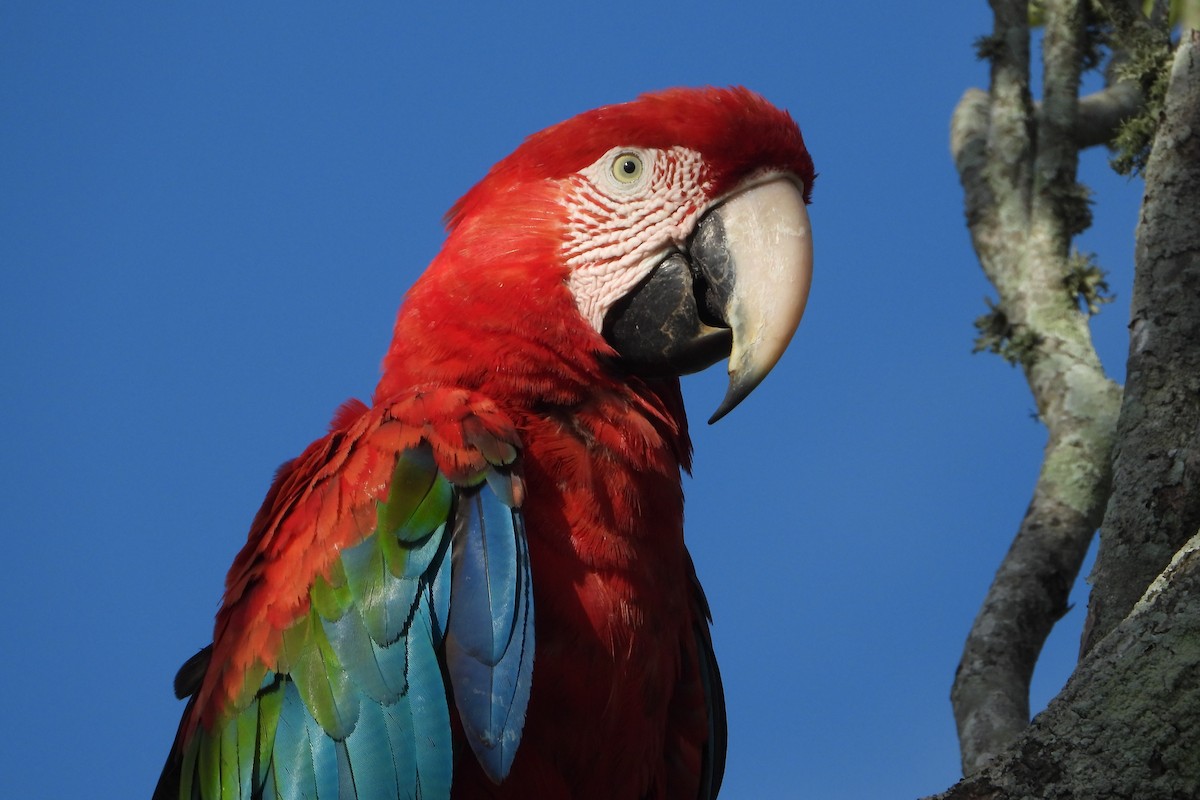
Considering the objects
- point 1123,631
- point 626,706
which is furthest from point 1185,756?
point 626,706

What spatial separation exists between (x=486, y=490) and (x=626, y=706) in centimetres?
58

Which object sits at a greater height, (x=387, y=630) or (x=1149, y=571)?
(x=387, y=630)

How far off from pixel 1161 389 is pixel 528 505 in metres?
1.52

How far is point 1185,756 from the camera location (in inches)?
78.6

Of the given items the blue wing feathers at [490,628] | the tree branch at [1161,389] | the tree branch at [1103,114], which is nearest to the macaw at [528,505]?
the blue wing feathers at [490,628]

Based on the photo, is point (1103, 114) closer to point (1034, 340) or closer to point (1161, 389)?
point (1034, 340)

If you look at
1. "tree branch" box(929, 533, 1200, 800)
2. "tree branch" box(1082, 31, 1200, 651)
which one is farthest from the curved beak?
"tree branch" box(929, 533, 1200, 800)

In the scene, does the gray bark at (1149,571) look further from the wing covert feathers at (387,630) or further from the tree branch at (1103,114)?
the tree branch at (1103,114)

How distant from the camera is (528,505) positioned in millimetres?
2854

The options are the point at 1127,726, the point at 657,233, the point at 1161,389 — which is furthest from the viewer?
the point at 657,233

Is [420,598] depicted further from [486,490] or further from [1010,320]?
[1010,320]

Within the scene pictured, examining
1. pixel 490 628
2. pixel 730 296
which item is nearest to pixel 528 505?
pixel 490 628

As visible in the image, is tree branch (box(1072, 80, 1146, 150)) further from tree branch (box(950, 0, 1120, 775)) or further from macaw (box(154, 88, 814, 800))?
macaw (box(154, 88, 814, 800))

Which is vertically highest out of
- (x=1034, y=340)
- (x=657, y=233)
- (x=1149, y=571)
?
(x=1034, y=340)
